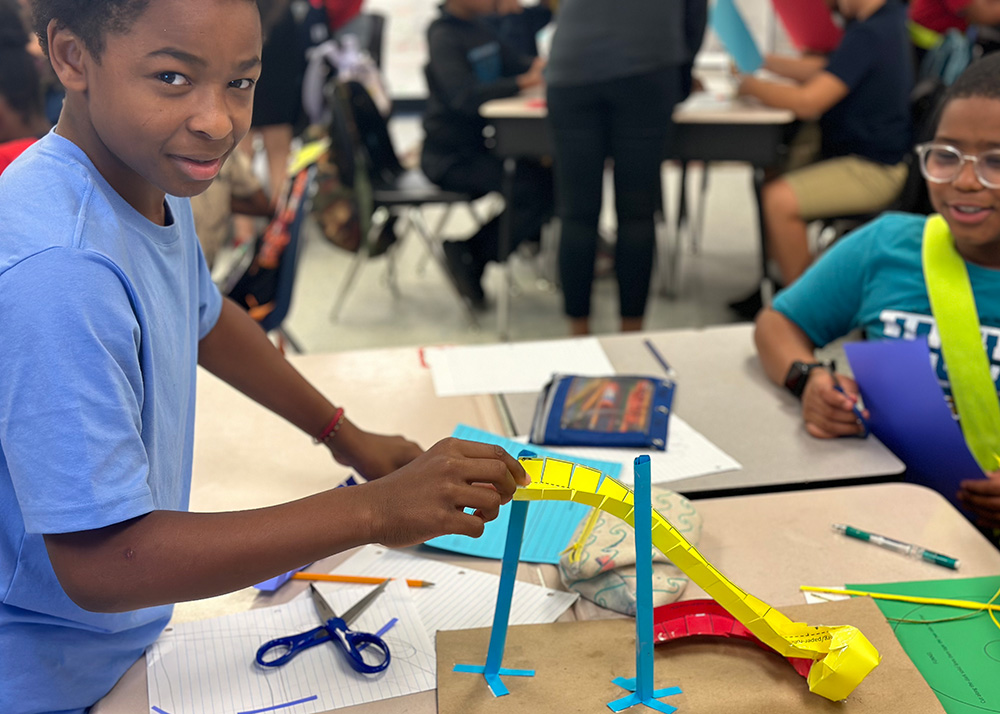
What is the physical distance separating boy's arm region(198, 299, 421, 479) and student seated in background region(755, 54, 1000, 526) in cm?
66

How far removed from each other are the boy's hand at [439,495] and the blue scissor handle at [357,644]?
0.19 meters

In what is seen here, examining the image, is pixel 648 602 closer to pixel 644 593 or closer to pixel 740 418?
pixel 644 593

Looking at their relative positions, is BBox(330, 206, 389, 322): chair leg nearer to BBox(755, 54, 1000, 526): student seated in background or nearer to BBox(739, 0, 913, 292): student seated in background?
BBox(739, 0, 913, 292): student seated in background

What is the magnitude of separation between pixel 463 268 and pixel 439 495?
312 centimetres

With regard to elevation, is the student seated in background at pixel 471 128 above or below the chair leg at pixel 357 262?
above

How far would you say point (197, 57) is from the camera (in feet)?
2.55

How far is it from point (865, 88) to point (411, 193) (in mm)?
1667

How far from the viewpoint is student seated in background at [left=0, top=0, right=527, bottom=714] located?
0.71 m

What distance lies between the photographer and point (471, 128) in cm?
369

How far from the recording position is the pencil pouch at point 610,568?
1.00 metres

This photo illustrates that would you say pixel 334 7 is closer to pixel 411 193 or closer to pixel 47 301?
pixel 411 193

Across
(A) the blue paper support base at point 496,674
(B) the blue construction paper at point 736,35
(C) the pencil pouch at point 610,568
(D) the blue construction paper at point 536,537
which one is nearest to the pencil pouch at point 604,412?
(D) the blue construction paper at point 536,537

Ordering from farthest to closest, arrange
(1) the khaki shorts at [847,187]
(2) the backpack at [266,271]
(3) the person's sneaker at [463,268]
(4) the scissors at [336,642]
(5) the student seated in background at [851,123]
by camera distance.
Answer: (3) the person's sneaker at [463,268] < (1) the khaki shorts at [847,187] < (5) the student seated in background at [851,123] < (2) the backpack at [266,271] < (4) the scissors at [336,642]

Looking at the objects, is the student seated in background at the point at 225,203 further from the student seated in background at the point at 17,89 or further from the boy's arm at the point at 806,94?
the boy's arm at the point at 806,94
